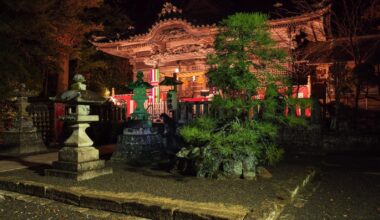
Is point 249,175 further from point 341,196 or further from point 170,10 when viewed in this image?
point 170,10

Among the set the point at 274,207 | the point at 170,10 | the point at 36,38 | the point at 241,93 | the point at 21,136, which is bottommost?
the point at 274,207

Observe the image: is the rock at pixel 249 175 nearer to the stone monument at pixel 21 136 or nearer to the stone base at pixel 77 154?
the stone base at pixel 77 154

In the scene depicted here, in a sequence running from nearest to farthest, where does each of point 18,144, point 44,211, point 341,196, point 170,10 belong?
point 44,211 < point 341,196 < point 18,144 < point 170,10

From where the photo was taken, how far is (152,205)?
4156 mm

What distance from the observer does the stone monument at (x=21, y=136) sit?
1028 cm

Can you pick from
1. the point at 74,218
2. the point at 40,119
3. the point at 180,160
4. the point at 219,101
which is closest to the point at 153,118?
the point at 40,119

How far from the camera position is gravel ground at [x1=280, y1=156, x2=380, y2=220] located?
13.7 ft

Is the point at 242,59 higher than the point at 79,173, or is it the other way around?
the point at 242,59

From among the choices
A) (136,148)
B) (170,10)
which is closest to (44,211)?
(136,148)

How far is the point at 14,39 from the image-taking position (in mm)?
13742

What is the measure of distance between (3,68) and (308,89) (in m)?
14.1

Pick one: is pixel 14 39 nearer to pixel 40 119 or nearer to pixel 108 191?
pixel 40 119

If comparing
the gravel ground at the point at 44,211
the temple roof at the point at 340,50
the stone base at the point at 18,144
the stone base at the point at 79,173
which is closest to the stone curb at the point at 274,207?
the gravel ground at the point at 44,211

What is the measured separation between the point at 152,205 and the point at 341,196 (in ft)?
10.8
